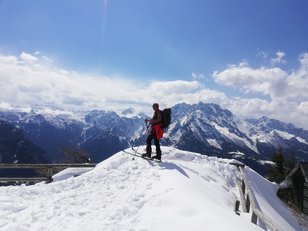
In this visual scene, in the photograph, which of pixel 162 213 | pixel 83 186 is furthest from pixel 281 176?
pixel 162 213

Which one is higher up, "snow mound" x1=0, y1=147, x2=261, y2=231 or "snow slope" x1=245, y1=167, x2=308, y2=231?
"snow mound" x1=0, y1=147, x2=261, y2=231

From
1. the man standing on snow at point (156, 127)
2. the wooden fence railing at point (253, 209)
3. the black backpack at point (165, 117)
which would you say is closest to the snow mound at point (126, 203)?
the wooden fence railing at point (253, 209)

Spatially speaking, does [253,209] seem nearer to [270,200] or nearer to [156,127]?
[156,127]

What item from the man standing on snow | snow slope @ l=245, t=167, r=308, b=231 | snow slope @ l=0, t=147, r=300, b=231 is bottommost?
snow slope @ l=245, t=167, r=308, b=231

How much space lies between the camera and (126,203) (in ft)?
34.1

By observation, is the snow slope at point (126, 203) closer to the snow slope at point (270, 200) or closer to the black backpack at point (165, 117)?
the snow slope at point (270, 200)

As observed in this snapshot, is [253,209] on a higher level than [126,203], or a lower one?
higher

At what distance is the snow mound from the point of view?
8719 millimetres

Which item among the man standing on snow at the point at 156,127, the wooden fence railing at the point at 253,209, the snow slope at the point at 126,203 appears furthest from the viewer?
the man standing on snow at the point at 156,127

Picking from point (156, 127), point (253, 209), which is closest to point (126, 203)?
point (253, 209)

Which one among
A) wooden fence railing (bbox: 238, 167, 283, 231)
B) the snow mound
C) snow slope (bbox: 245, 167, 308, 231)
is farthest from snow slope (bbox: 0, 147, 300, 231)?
snow slope (bbox: 245, 167, 308, 231)

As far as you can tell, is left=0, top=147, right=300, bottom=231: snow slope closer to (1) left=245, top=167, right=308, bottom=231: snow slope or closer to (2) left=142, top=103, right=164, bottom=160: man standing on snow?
(2) left=142, top=103, right=164, bottom=160: man standing on snow

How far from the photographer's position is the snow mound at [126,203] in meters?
8.72

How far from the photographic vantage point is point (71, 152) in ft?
153
